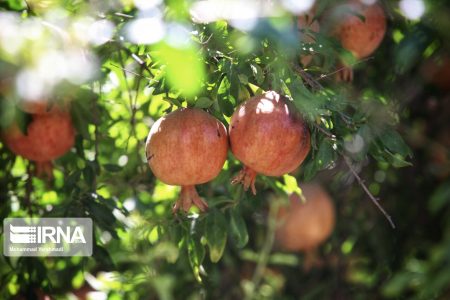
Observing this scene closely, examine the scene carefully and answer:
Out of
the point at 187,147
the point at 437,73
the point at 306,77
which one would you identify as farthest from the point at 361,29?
the point at 187,147

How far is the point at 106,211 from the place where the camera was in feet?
7.83

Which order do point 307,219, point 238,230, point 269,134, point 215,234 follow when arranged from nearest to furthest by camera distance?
point 269,134 < point 215,234 < point 238,230 < point 307,219

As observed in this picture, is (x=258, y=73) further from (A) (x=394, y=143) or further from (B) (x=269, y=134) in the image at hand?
(A) (x=394, y=143)

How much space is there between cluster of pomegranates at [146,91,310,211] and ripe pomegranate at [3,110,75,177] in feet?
2.36

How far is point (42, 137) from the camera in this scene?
2338 mm

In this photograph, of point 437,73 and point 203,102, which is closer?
point 203,102

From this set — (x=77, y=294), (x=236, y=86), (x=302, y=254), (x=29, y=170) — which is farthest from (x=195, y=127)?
(x=302, y=254)

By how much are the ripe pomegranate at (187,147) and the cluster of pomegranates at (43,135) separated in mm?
685

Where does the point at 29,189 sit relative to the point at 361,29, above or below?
below

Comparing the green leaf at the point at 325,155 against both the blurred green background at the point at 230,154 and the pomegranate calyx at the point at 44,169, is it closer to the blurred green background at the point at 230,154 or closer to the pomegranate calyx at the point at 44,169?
the blurred green background at the point at 230,154

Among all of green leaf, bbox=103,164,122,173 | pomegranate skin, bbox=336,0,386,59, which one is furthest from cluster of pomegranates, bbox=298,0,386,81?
green leaf, bbox=103,164,122,173

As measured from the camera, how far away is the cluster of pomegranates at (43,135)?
2326mm

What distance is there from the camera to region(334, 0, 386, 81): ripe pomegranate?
2.49 m

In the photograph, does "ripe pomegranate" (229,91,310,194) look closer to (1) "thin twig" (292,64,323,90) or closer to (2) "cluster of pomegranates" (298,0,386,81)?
(1) "thin twig" (292,64,323,90)
